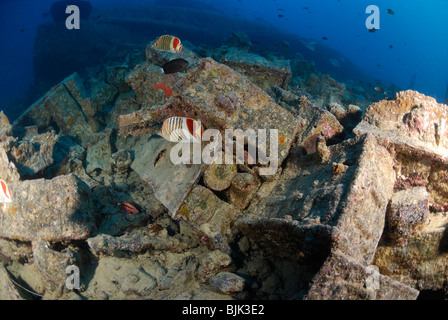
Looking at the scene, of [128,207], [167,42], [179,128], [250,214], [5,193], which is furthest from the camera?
[167,42]

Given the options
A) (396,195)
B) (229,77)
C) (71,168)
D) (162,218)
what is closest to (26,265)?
(162,218)

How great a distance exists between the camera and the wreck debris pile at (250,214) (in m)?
2.46

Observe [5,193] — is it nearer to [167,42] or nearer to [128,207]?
[128,207]

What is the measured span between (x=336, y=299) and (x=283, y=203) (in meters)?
1.38

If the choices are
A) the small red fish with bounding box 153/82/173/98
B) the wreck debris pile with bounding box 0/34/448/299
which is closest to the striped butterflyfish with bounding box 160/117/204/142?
the wreck debris pile with bounding box 0/34/448/299

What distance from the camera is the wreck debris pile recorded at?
2457 millimetres

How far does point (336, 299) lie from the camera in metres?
1.99

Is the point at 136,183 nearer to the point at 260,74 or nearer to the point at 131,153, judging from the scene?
the point at 131,153

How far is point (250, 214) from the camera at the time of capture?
3369 mm

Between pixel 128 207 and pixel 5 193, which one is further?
pixel 128 207

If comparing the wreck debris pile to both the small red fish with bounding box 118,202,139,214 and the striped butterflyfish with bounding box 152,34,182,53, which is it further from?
the striped butterflyfish with bounding box 152,34,182,53

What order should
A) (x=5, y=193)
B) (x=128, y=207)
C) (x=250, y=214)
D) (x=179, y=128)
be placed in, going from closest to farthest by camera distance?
1. (x=179, y=128)
2. (x=5, y=193)
3. (x=250, y=214)
4. (x=128, y=207)

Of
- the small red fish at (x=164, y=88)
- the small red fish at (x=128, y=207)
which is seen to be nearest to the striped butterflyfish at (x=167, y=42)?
the small red fish at (x=164, y=88)

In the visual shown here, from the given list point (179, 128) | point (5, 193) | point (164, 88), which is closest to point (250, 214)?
point (179, 128)
